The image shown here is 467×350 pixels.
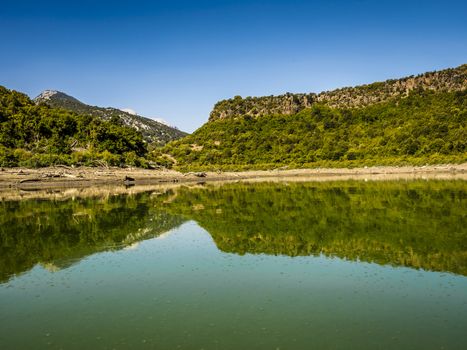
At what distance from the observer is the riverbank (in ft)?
200

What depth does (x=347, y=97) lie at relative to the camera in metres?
130

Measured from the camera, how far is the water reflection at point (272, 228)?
16.8 m

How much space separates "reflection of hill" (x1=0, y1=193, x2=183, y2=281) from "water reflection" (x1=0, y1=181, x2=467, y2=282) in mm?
43

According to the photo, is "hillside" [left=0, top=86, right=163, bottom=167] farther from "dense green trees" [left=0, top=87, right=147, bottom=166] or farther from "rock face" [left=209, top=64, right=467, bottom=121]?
"rock face" [left=209, top=64, right=467, bottom=121]

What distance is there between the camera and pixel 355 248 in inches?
686

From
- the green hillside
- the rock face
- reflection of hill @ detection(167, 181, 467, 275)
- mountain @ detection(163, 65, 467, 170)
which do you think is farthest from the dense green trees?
the rock face

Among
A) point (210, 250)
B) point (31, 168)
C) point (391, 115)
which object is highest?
point (391, 115)

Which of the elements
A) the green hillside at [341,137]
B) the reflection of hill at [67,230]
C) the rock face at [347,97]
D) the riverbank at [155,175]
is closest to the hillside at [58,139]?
the riverbank at [155,175]

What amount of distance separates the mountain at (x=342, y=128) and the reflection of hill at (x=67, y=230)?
6456 centimetres

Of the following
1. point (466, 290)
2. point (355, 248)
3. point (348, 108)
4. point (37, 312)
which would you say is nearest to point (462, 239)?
point (355, 248)

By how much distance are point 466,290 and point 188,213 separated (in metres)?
21.6

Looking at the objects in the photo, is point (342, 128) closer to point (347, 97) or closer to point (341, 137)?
point (341, 137)

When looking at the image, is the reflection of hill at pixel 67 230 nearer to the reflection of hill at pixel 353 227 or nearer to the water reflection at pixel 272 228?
the water reflection at pixel 272 228

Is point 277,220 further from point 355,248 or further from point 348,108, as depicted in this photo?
point 348,108
